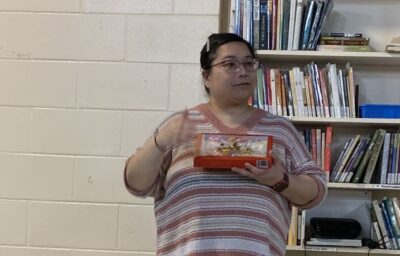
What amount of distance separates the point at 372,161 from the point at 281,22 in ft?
2.20

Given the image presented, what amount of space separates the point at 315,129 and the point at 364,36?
0.48 metres

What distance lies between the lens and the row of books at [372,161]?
2.08 metres

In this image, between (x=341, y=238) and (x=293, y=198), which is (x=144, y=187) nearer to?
(x=293, y=198)

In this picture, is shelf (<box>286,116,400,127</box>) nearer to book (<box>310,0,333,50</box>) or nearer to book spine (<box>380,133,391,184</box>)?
book spine (<box>380,133,391,184</box>)

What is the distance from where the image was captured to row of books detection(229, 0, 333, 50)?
81.9 inches

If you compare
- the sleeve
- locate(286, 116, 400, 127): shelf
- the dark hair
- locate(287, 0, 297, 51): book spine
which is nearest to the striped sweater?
the sleeve

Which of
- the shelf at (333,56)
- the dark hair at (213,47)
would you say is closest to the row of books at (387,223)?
the shelf at (333,56)

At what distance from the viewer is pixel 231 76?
1373 millimetres

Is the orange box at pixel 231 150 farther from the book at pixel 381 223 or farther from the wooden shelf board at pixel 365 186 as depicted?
the book at pixel 381 223

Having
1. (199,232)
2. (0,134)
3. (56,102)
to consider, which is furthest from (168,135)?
(0,134)

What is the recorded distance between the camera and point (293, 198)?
1.37 metres

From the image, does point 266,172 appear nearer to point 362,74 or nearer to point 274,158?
point 274,158

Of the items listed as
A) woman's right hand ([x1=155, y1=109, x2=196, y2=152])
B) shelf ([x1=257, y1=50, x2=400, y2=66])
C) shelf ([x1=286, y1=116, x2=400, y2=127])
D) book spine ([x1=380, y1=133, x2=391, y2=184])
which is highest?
shelf ([x1=257, y1=50, x2=400, y2=66])

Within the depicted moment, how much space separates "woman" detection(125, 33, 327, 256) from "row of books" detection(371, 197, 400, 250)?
2.78ft
